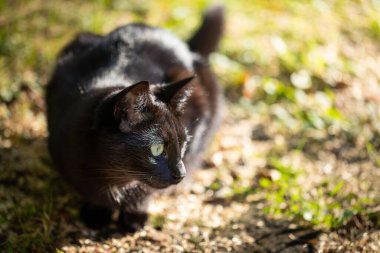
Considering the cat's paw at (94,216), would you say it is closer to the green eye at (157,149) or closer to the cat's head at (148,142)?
the cat's head at (148,142)

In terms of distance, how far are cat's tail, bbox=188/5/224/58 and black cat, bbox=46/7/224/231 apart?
378 mm

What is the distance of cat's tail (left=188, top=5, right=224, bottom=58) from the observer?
3.90 meters

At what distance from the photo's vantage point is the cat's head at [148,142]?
2.45 metres

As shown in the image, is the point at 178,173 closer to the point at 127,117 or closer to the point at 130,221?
the point at 127,117

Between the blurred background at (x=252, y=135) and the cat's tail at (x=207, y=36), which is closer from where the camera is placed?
the blurred background at (x=252, y=135)

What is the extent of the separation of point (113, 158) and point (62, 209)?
0.69 metres

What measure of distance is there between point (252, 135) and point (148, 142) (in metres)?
1.62

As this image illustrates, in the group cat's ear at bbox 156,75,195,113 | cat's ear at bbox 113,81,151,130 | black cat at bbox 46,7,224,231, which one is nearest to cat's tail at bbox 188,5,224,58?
black cat at bbox 46,7,224,231

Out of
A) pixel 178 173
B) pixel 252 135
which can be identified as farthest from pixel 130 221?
pixel 252 135

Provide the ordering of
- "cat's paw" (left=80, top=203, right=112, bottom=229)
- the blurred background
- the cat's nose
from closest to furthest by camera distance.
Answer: the cat's nose < the blurred background < "cat's paw" (left=80, top=203, right=112, bottom=229)

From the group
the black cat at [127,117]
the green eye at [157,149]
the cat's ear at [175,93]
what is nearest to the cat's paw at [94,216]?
the black cat at [127,117]

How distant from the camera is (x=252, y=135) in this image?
3914 mm

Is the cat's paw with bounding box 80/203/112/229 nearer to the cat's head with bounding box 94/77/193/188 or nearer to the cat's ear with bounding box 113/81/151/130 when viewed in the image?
the cat's head with bounding box 94/77/193/188

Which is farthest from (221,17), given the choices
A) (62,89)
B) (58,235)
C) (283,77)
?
(58,235)
